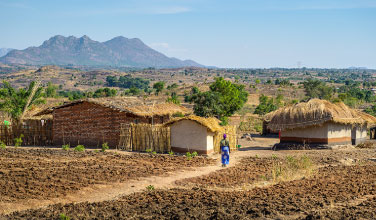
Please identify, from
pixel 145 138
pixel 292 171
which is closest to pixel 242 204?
pixel 292 171

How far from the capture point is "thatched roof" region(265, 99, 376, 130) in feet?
75.1

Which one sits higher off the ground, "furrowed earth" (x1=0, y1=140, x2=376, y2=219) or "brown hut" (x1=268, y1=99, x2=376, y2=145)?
"brown hut" (x1=268, y1=99, x2=376, y2=145)

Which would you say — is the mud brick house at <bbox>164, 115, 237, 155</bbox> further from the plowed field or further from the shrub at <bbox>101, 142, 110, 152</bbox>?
the shrub at <bbox>101, 142, 110, 152</bbox>

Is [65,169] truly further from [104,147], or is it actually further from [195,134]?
[195,134]

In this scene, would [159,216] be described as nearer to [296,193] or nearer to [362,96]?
[296,193]

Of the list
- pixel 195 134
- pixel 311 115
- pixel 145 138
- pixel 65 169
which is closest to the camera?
pixel 65 169

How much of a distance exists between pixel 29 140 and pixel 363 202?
19233mm

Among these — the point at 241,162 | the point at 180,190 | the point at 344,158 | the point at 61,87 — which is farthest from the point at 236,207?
the point at 61,87

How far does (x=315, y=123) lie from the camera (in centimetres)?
2284

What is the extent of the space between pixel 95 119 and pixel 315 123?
11.4 m

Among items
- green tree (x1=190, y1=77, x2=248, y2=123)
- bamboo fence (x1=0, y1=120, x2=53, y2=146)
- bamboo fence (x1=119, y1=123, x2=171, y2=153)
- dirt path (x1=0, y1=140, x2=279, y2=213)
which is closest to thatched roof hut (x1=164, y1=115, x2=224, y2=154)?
bamboo fence (x1=119, y1=123, x2=171, y2=153)

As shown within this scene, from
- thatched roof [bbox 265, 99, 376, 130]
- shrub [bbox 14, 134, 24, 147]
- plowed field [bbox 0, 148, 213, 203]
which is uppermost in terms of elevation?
thatched roof [bbox 265, 99, 376, 130]

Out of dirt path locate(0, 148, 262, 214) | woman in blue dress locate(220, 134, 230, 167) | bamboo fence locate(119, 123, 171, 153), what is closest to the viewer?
dirt path locate(0, 148, 262, 214)

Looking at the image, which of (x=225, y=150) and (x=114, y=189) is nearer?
(x=114, y=189)
